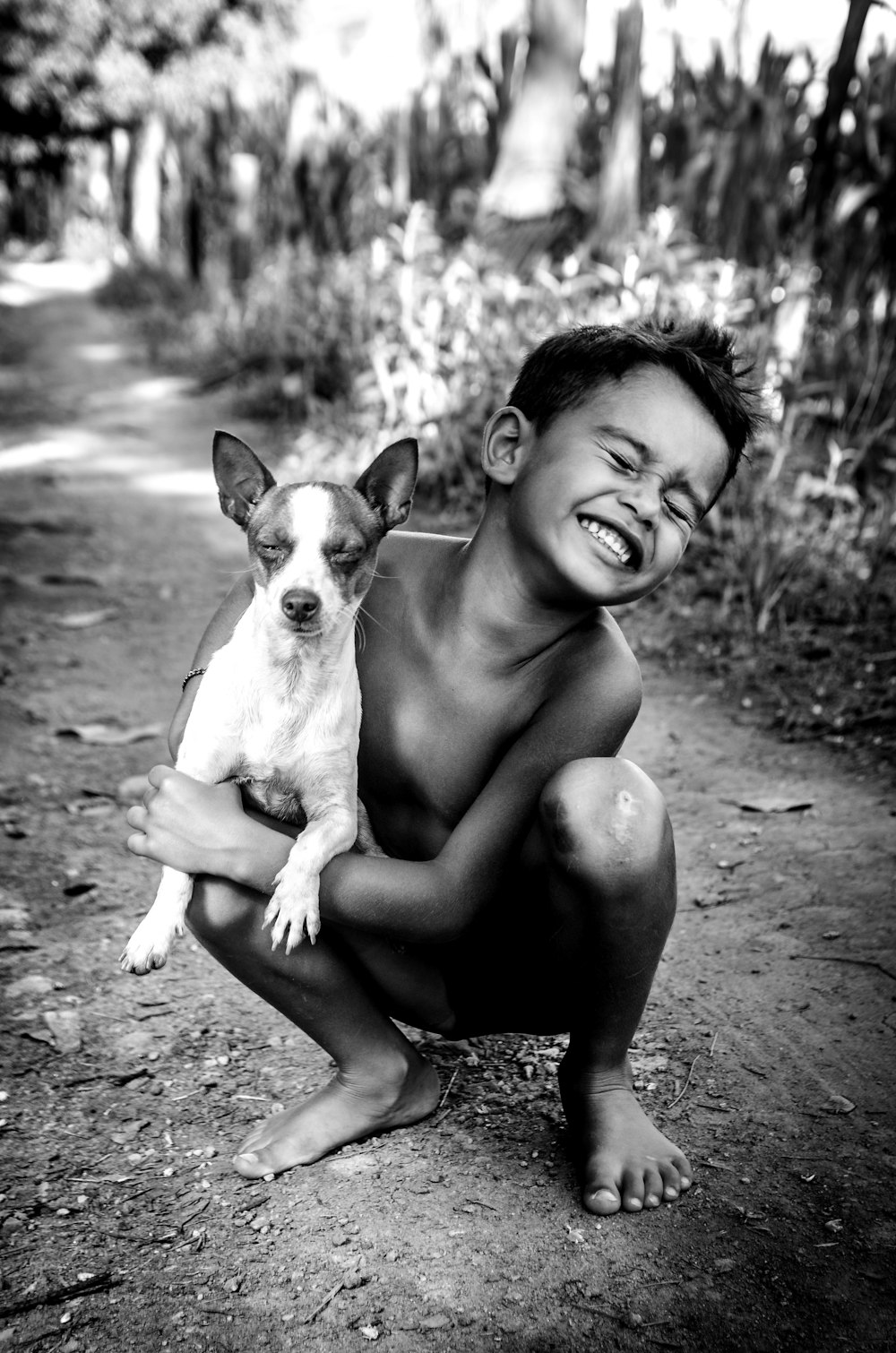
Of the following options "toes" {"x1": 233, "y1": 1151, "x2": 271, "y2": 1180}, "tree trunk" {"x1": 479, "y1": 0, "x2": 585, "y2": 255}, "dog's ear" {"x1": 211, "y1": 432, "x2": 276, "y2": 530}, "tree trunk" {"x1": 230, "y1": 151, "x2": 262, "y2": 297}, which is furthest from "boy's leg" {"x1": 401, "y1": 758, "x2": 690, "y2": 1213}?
"tree trunk" {"x1": 230, "y1": 151, "x2": 262, "y2": 297}

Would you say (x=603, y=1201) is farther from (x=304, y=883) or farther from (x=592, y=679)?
(x=592, y=679)

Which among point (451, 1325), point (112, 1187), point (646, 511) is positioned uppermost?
point (646, 511)

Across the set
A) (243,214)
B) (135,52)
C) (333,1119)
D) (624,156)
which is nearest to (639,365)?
(333,1119)

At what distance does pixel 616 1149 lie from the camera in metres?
1.94

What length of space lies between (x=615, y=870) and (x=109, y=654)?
3191 mm

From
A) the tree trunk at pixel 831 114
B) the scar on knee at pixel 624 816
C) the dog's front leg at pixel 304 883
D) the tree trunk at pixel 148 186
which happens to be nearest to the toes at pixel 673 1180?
the scar on knee at pixel 624 816

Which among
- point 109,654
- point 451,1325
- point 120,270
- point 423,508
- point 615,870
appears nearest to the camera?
point 451,1325

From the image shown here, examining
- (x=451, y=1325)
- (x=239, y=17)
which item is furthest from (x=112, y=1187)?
(x=239, y=17)

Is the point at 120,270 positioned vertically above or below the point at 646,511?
below

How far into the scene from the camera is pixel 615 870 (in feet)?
6.00

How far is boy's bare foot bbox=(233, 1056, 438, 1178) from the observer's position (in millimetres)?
1977

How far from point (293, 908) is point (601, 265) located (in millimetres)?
4846

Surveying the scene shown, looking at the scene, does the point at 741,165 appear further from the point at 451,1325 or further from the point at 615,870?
the point at 451,1325

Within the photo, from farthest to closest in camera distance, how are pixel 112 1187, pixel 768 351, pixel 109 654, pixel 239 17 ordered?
pixel 239 17 < pixel 768 351 < pixel 109 654 < pixel 112 1187
